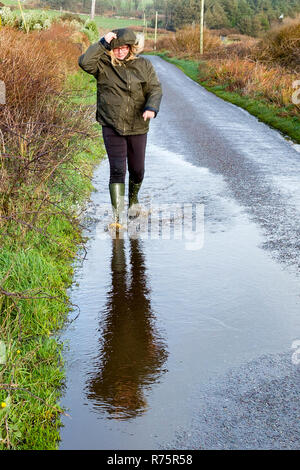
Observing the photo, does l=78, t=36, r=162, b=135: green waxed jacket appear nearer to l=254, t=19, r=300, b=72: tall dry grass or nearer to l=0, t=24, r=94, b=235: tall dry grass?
l=0, t=24, r=94, b=235: tall dry grass

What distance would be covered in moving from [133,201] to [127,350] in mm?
3549

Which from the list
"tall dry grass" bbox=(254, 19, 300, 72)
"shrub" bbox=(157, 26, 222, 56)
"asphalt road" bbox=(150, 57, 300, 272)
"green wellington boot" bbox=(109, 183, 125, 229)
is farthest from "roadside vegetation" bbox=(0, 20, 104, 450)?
"shrub" bbox=(157, 26, 222, 56)

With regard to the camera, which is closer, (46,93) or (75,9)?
(46,93)

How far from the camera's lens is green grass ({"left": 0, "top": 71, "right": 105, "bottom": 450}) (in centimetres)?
337

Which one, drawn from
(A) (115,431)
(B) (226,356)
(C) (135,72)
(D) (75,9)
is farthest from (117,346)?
(D) (75,9)

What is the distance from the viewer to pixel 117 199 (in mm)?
7262

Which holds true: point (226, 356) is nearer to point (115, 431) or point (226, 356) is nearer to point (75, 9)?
point (115, 431)

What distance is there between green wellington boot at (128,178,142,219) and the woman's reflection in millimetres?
1826

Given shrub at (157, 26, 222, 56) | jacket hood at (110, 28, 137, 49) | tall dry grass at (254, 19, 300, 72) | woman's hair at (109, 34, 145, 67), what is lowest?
shrub at (157, 26, 222, 56)

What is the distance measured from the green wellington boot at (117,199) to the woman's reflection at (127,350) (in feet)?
4.82

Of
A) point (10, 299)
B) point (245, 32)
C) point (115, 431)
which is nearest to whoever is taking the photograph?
point (115, 431)

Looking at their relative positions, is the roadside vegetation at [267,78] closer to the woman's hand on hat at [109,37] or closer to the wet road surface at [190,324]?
the wet road surface at [190,324]

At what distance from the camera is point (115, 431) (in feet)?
11.2
